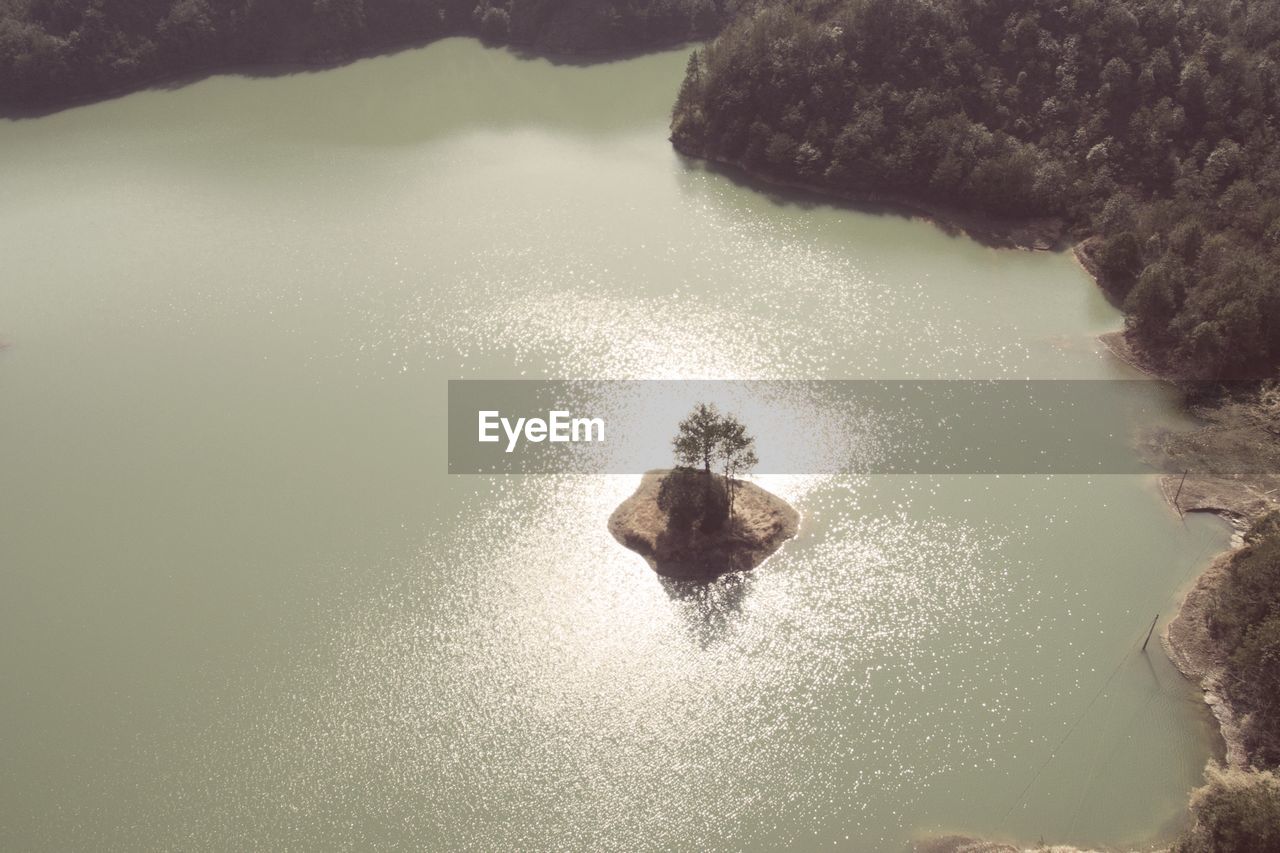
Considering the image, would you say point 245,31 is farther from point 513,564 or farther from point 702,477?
point 702,477

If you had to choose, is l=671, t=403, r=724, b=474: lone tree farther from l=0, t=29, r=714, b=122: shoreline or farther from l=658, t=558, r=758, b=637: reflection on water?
l=0, t=29, r=714, b=122: shoreline

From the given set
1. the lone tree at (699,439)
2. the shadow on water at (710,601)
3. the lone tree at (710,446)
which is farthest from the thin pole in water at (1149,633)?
the lone tree at (699,439)

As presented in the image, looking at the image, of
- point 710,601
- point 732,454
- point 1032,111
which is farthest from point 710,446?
point 1032,111

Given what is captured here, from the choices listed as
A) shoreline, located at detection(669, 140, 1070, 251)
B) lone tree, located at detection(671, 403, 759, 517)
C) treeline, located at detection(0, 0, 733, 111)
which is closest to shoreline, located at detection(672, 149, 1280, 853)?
shoreline, located at detection(669, 140, 1070, 251)

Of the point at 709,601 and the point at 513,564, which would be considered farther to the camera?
the point at 513,564

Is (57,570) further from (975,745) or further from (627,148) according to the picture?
(627,148)

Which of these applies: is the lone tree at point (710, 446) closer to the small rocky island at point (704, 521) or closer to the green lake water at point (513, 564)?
the small rocky island at point (704, 521)
